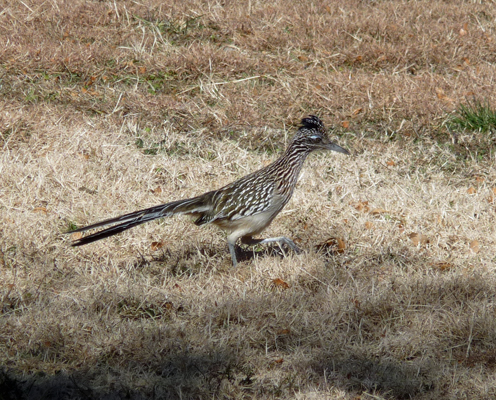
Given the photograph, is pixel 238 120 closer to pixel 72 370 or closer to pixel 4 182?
pixel 4 182

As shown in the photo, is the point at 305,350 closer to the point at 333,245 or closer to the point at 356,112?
the point at 333,245

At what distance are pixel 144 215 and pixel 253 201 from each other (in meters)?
0.88

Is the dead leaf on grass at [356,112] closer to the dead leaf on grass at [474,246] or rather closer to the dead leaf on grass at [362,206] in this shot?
the dead leaf on grass at [362,206]

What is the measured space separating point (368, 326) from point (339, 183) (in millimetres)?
2597

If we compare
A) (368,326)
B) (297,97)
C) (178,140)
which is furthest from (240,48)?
(368,326)

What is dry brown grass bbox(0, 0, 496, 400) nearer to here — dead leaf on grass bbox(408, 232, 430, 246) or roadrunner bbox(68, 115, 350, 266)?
dead leaf on grass bbox(408, 232, 430, 246)

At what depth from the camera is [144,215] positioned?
5.22 m

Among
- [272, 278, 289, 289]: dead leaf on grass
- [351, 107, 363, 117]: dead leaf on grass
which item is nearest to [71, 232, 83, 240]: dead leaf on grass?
[272, 278, 289, 289]: dead leaf on grass

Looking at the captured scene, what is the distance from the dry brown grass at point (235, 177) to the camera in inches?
168

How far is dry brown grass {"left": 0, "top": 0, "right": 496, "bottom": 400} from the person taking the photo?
4270 mm

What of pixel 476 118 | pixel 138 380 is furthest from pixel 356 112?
pixel 138 380

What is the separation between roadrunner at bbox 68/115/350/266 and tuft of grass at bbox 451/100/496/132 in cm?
323

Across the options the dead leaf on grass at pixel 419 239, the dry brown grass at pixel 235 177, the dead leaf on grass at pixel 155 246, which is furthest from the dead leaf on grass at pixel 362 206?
the dead leaf on grass at pixel 155 246

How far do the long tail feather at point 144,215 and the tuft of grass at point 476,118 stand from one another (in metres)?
4.16
